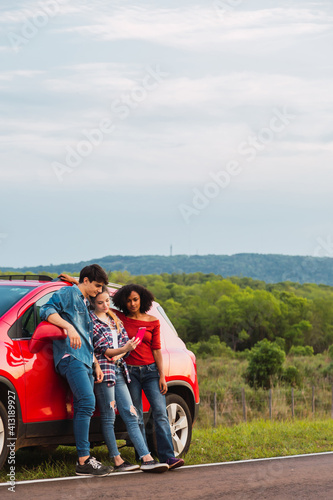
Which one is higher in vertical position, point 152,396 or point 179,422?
point 152,396

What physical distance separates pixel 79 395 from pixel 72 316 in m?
0.74

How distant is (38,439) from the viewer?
682 cm

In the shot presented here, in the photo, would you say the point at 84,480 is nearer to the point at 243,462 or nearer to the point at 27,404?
the point at 27,404

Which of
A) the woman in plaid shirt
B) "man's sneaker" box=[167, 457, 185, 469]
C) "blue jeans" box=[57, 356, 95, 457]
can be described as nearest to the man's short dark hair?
the woman in plaid shirt

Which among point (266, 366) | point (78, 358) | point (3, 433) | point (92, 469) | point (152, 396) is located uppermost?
point (78, 358)

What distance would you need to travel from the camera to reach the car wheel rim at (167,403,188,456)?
8219 mm

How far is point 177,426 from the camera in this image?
27.3 feet

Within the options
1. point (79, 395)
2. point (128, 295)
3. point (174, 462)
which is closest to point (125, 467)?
point (174, 462)

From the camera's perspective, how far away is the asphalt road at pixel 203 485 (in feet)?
20.7

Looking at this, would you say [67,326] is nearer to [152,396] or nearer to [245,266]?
[152,396]

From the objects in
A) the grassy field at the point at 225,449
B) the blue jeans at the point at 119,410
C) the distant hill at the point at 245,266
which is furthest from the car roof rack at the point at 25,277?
the distant hill at the point at 245,266

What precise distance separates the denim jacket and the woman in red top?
65 cm

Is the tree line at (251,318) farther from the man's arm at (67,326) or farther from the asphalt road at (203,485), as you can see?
the man's arm at (67,326)

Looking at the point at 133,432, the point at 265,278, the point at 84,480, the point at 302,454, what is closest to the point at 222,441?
the point at 302,454
